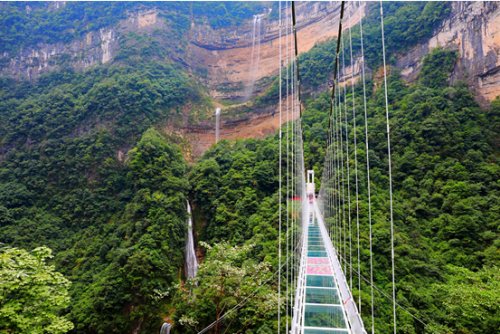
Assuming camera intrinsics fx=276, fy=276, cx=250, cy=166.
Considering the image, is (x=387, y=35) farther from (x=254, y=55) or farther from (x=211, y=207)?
(x=211, y=207)

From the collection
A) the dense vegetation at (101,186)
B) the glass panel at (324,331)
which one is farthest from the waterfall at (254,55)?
the glass panel at (324,331)

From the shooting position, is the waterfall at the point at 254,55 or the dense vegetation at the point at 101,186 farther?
the waterfall at the point at 254,55

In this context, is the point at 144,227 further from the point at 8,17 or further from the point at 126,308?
the point at 8,17

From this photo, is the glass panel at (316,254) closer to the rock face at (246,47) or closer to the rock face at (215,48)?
the rock face at (215,48)

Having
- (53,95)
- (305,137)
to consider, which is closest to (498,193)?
(305,137)

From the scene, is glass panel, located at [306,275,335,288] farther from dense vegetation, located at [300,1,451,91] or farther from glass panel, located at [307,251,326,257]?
dense vegetation, located at [300,1,451,91]

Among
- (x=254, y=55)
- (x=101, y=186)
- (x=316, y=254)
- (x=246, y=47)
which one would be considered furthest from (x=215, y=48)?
(x=316, y=254)
